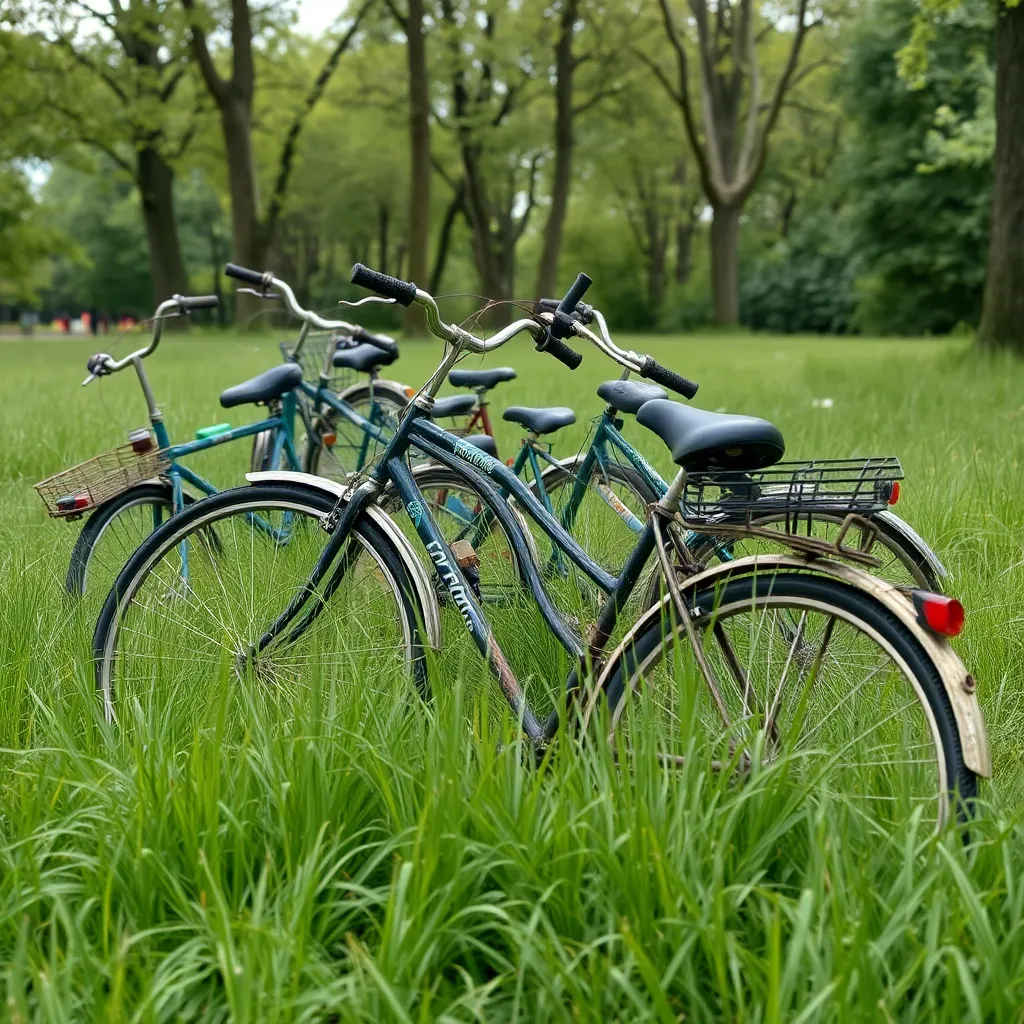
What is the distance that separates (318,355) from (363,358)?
0.70 metres

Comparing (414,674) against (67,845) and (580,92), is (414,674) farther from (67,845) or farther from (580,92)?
(580,92)

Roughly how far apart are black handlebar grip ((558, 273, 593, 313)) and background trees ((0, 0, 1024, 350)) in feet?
48.0

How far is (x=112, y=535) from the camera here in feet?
11.5

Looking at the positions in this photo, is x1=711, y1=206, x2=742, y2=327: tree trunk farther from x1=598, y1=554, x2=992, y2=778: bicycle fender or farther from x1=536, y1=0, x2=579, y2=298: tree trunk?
x1=598, y1=554, x2=992, y2=778: bicycle fender

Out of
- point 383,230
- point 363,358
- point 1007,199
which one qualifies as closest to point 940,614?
point 363,358

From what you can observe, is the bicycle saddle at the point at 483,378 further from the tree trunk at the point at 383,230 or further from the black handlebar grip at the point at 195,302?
the tree trunk at the point at 383,230

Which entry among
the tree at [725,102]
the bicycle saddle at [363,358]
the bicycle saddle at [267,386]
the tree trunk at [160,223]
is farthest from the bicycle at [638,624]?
the tree trunk at [160,223]

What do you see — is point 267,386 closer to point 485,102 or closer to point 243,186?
point 243,186

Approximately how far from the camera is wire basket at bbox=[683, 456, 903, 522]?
198 centimetres

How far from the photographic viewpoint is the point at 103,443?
21.9 feet

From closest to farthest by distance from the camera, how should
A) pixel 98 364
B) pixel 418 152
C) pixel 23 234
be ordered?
pixel 98 364 < pixel 418 152 < pixel 23 234

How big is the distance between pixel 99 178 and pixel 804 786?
104 ft

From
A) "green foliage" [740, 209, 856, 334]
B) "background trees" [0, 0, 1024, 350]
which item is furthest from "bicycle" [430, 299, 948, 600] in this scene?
"green foliage" [740, 209, 856, 334]

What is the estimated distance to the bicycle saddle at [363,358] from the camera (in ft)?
15.1
